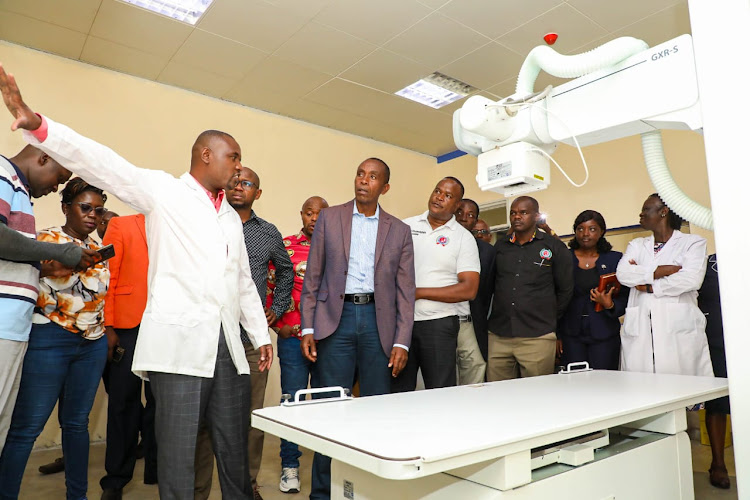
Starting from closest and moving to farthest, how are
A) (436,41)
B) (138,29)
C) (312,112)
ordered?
(138,29), (436,41), (312,112)

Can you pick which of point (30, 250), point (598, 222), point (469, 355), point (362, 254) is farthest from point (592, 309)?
point (30, 250)

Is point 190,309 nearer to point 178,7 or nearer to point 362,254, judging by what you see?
point 362,254

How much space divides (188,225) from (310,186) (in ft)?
12.4

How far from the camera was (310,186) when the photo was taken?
17.5 ft

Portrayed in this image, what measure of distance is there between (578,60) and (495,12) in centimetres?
257

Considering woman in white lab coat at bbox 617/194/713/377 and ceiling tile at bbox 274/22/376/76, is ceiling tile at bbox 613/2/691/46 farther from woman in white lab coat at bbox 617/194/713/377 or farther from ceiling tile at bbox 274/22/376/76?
ceiling tile at bbox 274/22/376/76

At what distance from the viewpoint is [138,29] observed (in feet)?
12.2

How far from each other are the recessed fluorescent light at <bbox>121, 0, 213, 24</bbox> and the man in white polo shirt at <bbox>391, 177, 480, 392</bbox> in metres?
2.25

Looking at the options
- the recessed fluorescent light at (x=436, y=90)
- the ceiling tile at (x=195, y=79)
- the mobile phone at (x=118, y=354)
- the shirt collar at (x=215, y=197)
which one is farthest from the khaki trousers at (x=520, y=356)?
the ceiling tile at (x=195, y=79)

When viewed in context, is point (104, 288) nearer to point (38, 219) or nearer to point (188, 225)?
point (188, 225)

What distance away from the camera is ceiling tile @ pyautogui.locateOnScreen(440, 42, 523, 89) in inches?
161

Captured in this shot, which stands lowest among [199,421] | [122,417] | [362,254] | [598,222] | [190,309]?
[122,417]

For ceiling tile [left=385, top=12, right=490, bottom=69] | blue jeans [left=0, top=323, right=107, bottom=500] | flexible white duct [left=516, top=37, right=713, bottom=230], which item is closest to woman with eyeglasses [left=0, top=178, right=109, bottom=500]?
blue jeans [left=0, top=323, right=107, bottom=500]

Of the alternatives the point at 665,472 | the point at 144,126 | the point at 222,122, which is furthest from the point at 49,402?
the point at 222,122
